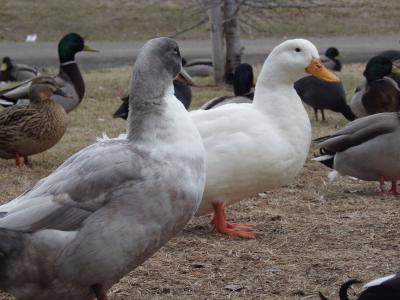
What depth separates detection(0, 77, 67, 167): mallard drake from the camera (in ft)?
24.4

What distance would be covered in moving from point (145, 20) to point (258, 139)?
755 inches

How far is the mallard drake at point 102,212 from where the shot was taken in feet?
11.4

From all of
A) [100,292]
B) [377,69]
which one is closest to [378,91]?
[377,69]

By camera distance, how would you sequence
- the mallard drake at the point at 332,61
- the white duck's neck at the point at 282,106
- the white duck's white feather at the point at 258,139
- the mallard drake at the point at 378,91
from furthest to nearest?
the mallard drake at the point at 332,61
the mallard drake at the point at 378,91
the white duck's neck at the point at 282,106
the white duck's white feather at the point at 258,139

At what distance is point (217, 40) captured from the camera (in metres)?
13.1

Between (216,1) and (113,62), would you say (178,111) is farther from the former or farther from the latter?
(113,62)

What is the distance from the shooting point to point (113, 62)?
1784 centimetres

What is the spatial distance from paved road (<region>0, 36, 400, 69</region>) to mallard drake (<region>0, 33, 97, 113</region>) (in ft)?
20.2

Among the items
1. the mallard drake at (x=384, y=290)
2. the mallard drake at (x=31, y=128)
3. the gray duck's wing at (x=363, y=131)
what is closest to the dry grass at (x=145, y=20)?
the mallard drake at (x=31, y=128)

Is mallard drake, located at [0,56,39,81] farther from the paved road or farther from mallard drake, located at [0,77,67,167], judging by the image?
mallard drake, located at [0,77,67,167]

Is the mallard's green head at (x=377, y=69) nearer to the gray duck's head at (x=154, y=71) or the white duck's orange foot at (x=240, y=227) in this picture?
the white duck's orange foot at (x=240, y=227)

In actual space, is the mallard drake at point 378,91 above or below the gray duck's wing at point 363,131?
below

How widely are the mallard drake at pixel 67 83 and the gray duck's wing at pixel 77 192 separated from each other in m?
5.01

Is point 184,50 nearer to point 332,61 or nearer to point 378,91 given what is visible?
point 332,61
